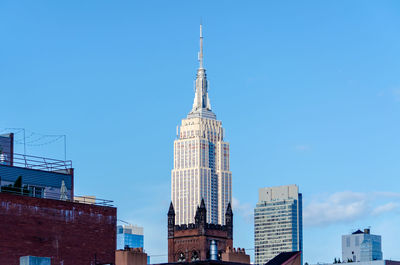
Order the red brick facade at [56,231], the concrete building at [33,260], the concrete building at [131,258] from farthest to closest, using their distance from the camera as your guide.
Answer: the red brick facade at [56,231], the concrete building at [131,258], the concrete building at [33,260]

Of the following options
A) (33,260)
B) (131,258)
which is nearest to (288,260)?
(131,258)

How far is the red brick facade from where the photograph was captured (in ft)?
255

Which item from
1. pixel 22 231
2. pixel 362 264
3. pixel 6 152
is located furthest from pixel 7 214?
pixel 362 264

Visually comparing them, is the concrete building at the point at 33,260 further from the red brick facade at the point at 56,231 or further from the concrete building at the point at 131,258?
the concrete building at the point at 131,258

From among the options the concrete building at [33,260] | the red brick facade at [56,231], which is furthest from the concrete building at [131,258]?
the concrete building at [33,260]

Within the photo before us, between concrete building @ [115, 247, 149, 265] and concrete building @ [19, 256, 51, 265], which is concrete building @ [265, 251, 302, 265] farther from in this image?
concrete building @ [19, 256, 51, 265]

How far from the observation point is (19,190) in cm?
8356

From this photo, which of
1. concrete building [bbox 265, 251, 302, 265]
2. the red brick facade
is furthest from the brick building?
concrete building [bbox 265, 251, 302, 265]

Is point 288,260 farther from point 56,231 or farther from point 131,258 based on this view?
point 56,231

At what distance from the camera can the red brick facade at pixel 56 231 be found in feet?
255

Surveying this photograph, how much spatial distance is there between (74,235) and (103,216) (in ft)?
10.5

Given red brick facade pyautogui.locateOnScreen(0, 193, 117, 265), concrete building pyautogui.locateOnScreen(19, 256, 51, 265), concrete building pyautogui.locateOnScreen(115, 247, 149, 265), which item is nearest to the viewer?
concrete building pyautogui.locateOnScreen(19, 256, 51, 265)

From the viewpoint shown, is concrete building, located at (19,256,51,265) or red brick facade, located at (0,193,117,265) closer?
concrete building, located at (19,256,51,265)

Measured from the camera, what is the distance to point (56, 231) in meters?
80.9
